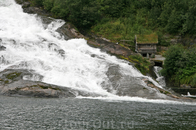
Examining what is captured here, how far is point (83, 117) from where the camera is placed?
57.0 feet

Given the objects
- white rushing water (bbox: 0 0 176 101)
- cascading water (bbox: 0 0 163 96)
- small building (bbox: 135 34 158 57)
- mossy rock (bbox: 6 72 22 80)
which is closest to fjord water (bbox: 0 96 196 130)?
mossy rock (bbox: 6 72 22 80)

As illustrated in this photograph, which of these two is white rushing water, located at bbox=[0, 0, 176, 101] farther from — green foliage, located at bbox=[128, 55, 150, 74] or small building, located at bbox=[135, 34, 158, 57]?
small building, located at bbox=[135, 34, 158, 57]

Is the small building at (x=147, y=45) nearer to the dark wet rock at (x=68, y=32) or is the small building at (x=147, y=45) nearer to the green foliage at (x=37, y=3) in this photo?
the dark wet rock at (x=68, y=32)

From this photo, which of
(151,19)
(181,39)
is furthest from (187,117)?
(151,19)

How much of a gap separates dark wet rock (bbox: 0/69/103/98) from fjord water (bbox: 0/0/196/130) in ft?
6.92

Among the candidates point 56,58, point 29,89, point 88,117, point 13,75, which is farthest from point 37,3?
point 88,117

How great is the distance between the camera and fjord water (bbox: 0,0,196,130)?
16.2m

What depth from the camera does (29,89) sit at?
89.1ft

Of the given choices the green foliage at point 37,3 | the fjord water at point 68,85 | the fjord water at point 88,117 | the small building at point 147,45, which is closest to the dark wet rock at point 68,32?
the fjord water at point 68,85

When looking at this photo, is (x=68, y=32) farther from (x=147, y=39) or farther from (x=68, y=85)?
(x=68, y=85)

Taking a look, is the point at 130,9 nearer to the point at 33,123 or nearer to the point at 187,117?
the point at 187,117

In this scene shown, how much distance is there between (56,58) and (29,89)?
10.5 metres

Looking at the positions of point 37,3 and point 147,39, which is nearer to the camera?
point 147,39

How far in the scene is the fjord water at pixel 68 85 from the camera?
1616 cm
